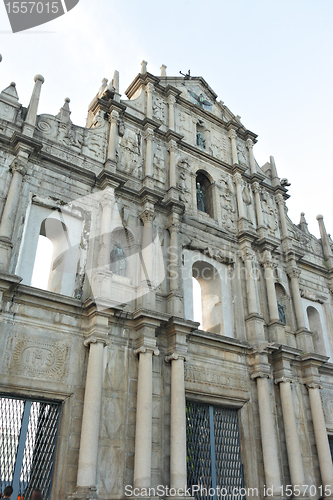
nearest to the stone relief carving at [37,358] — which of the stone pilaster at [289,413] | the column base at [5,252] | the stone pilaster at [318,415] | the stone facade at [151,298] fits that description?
the stone facade at [151,298]

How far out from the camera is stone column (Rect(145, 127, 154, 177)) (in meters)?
12.6

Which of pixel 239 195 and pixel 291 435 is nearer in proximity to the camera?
pixel 291 435

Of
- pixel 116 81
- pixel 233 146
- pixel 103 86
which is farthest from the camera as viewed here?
pixel 233 146

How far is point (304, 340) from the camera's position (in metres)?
13.1

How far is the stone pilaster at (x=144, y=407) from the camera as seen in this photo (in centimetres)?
854

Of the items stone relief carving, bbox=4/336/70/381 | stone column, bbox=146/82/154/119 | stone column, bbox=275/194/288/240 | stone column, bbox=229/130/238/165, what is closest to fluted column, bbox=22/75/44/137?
stone column, bbox=146/82/154/119

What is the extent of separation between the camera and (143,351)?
9.57 metres

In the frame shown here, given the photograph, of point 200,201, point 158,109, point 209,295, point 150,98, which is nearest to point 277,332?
point 209,295

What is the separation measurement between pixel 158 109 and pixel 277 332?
7.93 metres

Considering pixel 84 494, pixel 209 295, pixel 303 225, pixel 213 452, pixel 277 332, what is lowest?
pixel 84 494

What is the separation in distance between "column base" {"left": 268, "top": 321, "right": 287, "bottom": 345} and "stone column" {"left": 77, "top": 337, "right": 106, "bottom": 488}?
17.8 ft

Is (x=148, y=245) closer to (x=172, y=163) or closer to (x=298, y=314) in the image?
(x=172, y=163)

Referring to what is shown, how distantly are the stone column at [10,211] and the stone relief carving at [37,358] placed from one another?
156 cm

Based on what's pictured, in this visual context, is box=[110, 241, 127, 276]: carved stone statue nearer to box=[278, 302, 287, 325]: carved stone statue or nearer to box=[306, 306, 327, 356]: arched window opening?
box=[278, 302, 287, 325]: carved stone statue
